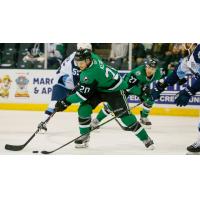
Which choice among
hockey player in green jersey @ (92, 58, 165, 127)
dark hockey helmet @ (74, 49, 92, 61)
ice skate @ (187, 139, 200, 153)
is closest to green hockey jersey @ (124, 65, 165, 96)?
A: hockey player in green jersey @ (92, 58, 165, 127)

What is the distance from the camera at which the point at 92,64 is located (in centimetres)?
369

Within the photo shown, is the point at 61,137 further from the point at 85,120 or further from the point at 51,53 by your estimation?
the point at 51,53

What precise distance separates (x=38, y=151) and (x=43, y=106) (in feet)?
5.08

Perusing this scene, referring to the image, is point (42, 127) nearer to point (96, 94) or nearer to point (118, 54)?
point (96, 94)

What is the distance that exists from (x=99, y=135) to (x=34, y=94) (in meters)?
1.35

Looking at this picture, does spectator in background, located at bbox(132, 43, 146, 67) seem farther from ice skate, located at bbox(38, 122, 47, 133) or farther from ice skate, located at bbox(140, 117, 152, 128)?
ice skate, located at bbox(38, 122, 47, 133)

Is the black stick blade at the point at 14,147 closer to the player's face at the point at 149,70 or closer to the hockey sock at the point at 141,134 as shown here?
the hockey sock at the point at 141,134

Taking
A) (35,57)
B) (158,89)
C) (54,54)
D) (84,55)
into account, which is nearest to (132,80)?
(158,89)

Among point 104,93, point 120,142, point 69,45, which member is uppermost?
point 69,45

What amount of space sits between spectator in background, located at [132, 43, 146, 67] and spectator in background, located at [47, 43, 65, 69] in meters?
0.71

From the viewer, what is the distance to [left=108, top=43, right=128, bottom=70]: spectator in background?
5.02 meters

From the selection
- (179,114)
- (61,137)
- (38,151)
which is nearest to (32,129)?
(61,137)

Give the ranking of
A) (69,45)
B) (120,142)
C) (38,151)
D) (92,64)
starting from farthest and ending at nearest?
(69,45) < (120,142) < (38,151) < (92,64)

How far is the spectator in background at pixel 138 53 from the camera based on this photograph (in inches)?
202
